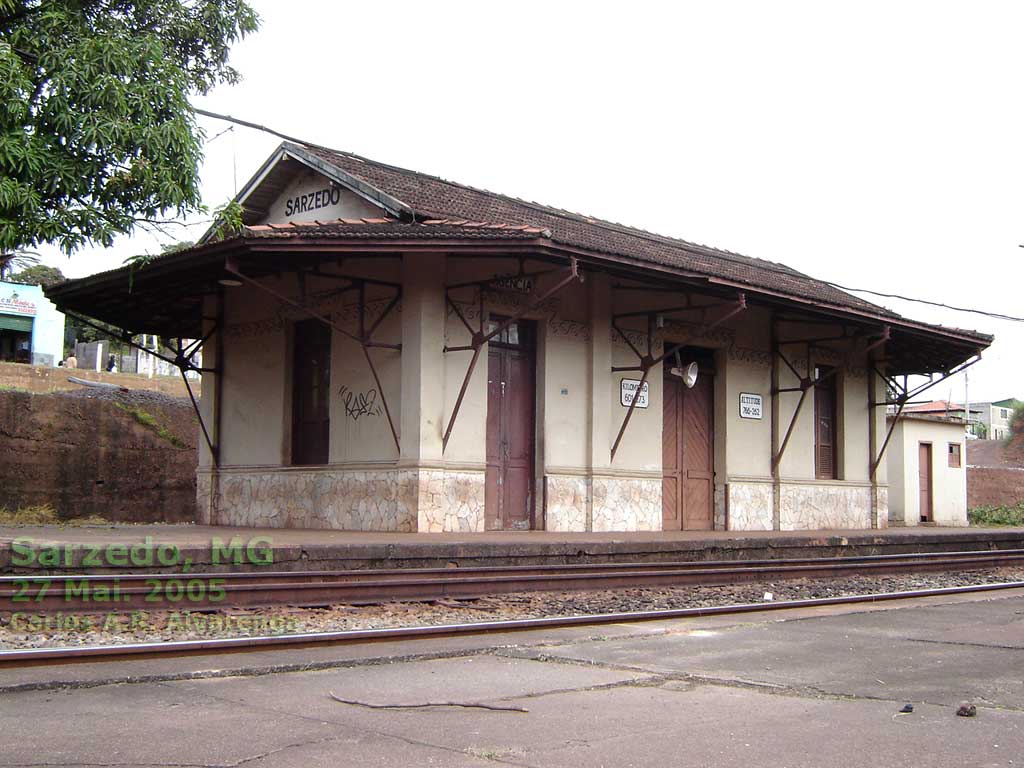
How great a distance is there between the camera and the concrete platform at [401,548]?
8.94 metres

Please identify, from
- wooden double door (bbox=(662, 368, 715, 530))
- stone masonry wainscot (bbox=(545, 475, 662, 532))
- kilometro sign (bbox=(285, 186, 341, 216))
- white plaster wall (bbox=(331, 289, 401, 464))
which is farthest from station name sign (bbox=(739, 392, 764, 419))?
kilometro sign (bbox=(285, 186, 341, 216))

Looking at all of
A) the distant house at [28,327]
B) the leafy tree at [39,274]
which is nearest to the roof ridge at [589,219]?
the distant house at [28,327]

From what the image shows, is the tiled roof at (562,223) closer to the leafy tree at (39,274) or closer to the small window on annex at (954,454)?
the small window on annex at (954,454)

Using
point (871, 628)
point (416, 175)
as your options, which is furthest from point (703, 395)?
point (871, 628)

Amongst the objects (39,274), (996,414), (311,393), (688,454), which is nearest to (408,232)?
(311,393)

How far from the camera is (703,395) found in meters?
18.1

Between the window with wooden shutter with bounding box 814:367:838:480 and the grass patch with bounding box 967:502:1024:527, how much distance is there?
10.0 m

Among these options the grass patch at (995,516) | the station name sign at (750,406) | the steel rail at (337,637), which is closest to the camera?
the steel rail at (337,637)

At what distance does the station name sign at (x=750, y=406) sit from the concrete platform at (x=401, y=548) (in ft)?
9.30

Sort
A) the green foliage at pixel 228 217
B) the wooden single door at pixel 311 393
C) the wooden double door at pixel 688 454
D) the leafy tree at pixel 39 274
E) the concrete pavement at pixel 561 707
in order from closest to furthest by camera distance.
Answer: the concrete pavement at pixel 561 707 → the green foliage at pixel 228 217 → the wooden single door at pixel 311 393 → the wooden double door at pixel 688 454 → the leafy tree at pixel 39 274

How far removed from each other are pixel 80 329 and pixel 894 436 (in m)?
43.3

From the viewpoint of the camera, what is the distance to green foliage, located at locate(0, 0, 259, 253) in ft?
33.2

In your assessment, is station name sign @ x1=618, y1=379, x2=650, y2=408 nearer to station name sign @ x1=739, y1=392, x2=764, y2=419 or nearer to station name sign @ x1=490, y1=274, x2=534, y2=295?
station name sign @ x1=490, y1=274, x2=534, y2=295

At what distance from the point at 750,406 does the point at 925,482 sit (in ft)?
26.8
